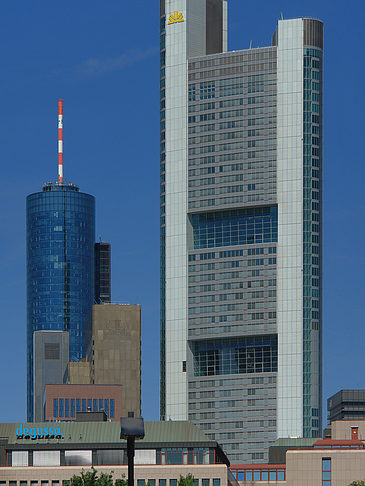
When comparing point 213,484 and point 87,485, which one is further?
point 213,484

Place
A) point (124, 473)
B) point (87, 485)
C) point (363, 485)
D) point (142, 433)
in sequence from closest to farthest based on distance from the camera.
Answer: point (142, 433), point (87, 485), point (363, 485), point (124, 473)

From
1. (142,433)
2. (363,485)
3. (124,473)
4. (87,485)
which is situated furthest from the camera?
(124,473)

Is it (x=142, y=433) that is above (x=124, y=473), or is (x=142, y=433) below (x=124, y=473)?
above

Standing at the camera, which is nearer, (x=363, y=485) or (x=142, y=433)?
(x=142, y=433)

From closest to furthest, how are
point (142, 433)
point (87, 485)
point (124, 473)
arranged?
point (142, 433), point (87, 485), point (124, 473)

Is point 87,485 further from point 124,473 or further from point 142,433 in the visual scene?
point 142,433

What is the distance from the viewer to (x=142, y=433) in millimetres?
59125

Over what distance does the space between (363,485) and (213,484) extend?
35.6 m

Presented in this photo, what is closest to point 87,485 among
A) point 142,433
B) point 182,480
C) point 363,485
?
point 182,480

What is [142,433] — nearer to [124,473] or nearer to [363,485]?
[363,485]

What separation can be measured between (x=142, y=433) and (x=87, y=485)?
3969 inches

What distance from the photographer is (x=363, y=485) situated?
17038cm

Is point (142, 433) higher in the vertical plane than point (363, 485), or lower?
higher

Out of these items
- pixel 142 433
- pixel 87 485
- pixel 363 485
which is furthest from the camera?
pixel 363 485
